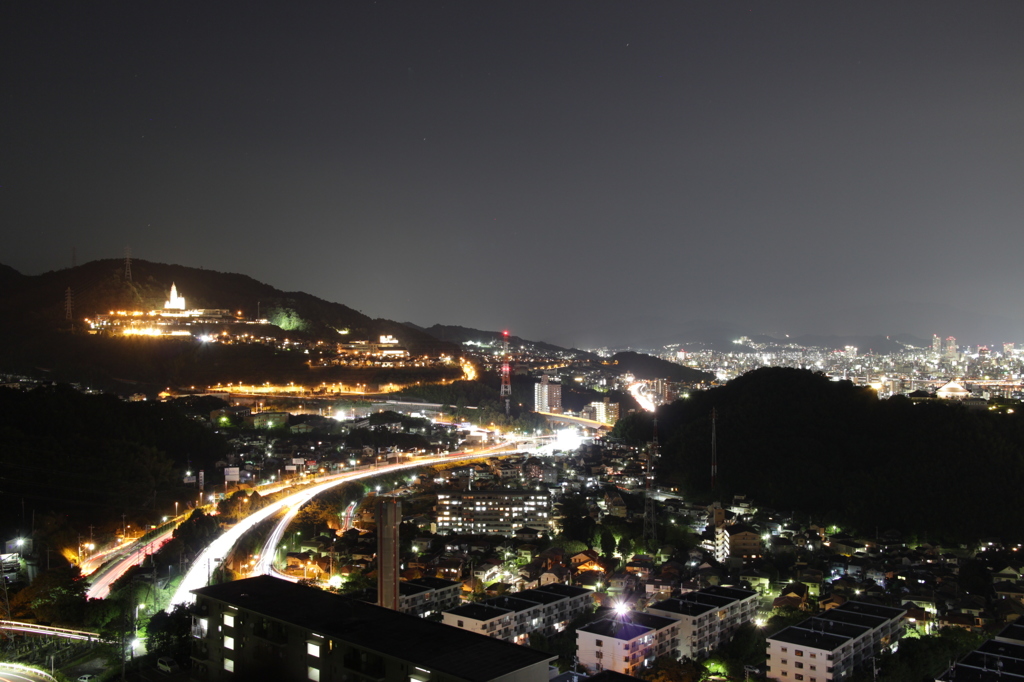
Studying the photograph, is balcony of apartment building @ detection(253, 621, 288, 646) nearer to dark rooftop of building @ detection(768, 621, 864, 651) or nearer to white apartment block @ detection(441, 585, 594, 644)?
white apartment block @ detection(441, 585, 594, 644)

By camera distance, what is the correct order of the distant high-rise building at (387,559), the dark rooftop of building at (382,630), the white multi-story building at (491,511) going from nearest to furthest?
the dark rooftop of building at (382,630) < the distant high-rise building at (387,559) < the white multi-story building at (491,511)

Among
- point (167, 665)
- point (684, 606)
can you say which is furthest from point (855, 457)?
point (167, 665)

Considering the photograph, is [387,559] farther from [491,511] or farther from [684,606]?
[491,511]

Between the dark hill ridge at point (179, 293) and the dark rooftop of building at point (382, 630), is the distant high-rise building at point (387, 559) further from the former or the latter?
the dark hill ridge at point (179, 293)

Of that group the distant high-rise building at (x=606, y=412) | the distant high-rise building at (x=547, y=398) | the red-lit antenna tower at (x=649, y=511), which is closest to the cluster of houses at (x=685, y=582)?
the red-lit antenna tower at (x=649, y=511)

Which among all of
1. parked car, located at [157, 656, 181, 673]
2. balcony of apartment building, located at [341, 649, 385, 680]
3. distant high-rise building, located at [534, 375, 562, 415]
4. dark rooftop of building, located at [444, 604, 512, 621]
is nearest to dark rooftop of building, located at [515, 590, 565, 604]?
dark rooftop of building, located at [444, 604, 512, 621]

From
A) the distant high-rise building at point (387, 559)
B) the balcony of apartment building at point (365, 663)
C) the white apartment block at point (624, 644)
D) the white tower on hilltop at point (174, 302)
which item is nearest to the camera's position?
the balcony of apartment building at point (365, 663)
